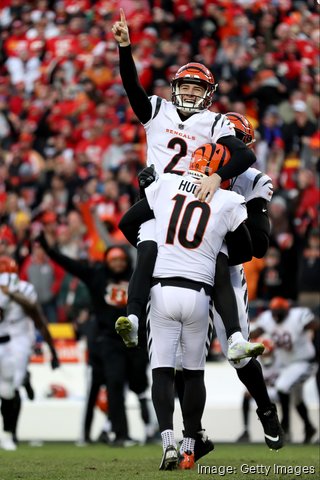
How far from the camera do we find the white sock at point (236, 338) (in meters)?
7.16

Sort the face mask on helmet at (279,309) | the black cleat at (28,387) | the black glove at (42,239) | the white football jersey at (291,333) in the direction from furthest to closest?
the white football jersey at (291,333) → the face mask on helmet at (279,309) → the black cleat at (28,387) → the black glove at (42,239)

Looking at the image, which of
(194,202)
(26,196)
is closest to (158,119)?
(194,202)

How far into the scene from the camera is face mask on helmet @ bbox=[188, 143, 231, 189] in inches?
292

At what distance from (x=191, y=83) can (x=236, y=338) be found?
1680 mm

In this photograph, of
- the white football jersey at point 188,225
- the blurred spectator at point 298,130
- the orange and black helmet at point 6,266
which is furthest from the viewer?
the blurred spectator at point 298,130

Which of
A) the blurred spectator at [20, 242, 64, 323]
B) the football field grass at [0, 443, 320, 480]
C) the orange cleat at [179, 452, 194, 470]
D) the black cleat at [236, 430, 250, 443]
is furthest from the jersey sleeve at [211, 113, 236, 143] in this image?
the blurred spectator at [20, 242, 64, 323]

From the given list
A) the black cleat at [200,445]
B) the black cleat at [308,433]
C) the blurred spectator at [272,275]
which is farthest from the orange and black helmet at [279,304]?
the black cleat at [200,445]

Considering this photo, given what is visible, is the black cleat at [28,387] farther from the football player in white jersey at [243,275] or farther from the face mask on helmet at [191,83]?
the face mask on helmet at [191,83]

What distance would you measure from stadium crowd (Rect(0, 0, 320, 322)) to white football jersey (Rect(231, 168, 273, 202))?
18.9 ft

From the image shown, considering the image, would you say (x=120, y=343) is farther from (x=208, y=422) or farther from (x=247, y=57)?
(x=247, y=57)

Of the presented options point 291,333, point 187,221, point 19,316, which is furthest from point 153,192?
point 291,333

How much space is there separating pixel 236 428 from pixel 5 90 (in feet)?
30.0

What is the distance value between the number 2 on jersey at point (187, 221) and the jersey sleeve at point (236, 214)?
0.16 metres

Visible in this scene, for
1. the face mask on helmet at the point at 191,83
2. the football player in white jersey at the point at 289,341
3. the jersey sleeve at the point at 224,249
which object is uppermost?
the face mask on helmet at the point at 191,83
